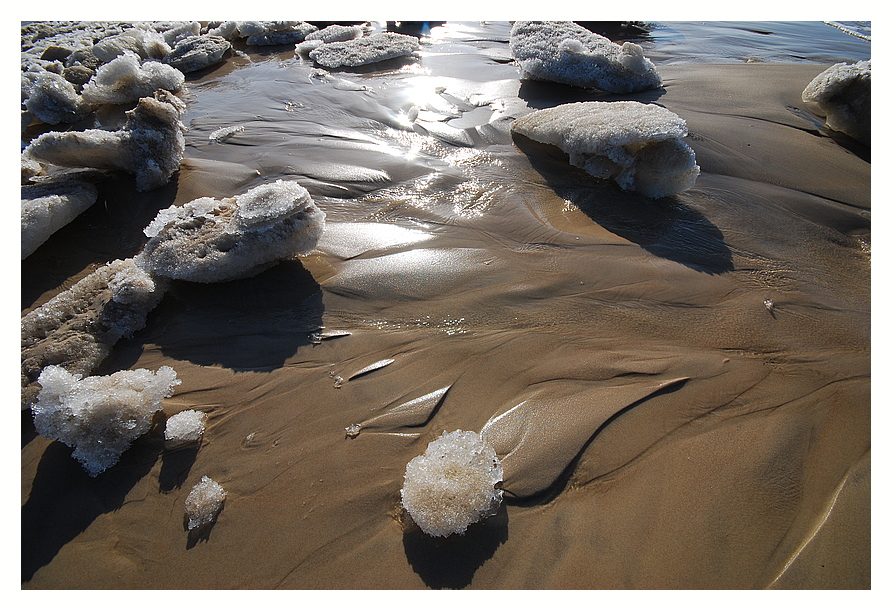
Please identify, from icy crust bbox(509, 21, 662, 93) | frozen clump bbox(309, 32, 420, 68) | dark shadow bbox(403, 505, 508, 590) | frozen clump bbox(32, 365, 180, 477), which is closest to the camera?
dark shadow bbox(403, 505, 508, 590)

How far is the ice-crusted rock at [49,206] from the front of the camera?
2676 mm

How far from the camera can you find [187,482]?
67.1 inches

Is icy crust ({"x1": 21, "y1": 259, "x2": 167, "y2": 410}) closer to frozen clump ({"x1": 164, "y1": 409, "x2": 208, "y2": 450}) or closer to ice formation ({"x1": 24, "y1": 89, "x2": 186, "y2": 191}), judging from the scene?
frozen clump ({"x1": 164, "y1": 409, "x2": 208, "y2": 450})

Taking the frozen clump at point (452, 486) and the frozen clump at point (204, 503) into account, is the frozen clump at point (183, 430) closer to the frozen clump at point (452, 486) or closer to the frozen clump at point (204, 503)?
the frozen clump at point (204, 503)

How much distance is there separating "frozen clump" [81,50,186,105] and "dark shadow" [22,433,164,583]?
4.55 metres

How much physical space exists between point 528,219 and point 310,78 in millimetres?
4413

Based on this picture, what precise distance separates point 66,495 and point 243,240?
4.63ft

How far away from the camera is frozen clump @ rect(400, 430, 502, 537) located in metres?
1.49

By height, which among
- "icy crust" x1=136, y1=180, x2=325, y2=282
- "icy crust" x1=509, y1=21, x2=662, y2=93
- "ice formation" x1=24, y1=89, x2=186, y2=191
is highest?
"icy crust" x1=509, y1=21, x2=662, y2=93

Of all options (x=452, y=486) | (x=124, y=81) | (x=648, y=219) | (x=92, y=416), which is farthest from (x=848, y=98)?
(x=124, y=81)

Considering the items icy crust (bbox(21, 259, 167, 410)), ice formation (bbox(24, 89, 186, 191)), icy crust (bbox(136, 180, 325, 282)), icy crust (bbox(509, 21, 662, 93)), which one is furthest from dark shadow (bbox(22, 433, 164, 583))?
icy crust (bbox(509, 21, 662, 93))

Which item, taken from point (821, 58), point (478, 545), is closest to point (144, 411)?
point (478, 545)

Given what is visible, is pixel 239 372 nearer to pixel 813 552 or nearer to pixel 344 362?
pixel 344 362

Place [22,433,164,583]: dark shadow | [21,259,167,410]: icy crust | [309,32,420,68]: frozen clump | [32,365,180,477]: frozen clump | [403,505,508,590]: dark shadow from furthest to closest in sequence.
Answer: [309,32,420,68]: frozen clump
[21,259,167,410]: icy crust
[32,365,180,477]: frozen clump
[22,433,164,583]: dark shadow
[403,505,508,590]: dark shadow
